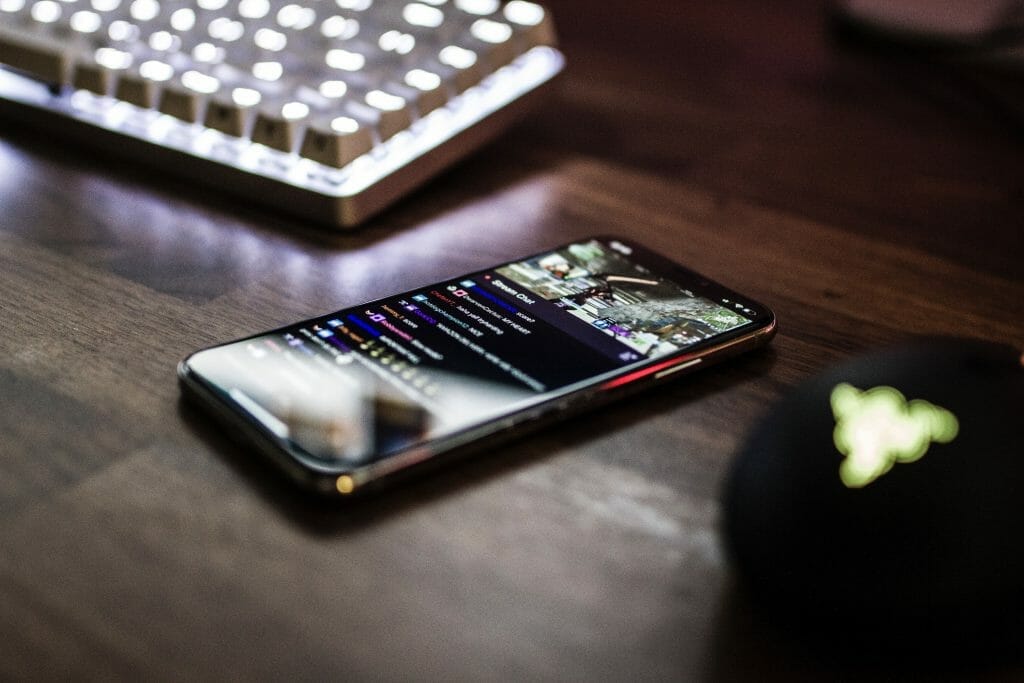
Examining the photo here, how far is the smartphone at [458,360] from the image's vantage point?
13.3 inches

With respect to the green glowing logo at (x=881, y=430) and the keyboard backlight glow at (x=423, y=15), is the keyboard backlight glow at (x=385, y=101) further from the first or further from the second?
the green glowing logo at (x=881, y=430)

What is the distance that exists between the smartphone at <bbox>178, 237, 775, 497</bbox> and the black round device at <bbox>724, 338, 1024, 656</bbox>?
101 millimetres

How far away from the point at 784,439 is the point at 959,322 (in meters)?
0.23

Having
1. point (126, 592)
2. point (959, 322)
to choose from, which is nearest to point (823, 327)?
point (959, 322)

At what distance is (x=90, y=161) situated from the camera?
0.58m

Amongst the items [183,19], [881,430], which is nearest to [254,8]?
[183,19]

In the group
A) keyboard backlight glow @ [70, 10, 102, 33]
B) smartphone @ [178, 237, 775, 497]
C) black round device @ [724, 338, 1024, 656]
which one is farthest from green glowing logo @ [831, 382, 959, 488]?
keyboard backlight glow @ [70, 10, 102, 33]

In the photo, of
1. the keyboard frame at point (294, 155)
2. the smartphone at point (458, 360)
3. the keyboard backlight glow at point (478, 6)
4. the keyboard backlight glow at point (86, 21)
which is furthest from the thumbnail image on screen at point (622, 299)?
the keyboard backlight glow at point (86, 21)

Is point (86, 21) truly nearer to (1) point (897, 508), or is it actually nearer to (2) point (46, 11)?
(2) point (46, 11)

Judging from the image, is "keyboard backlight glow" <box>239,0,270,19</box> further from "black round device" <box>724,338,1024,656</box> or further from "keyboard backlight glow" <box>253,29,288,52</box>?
"black round device" <box>724,338,1024,656</box>

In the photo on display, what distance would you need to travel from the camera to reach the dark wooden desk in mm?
285

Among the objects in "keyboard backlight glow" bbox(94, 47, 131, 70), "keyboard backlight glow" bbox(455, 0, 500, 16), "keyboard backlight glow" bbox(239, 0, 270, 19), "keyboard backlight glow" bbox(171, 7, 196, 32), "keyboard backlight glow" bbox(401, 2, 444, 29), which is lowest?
"keyboard backlight glow" bbox(94, 47, 131, 70)

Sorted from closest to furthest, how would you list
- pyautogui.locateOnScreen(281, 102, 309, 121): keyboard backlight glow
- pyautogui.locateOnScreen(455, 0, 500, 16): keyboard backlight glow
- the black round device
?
the black round device → pyautogui.locateOnScreen(281, 102, 309, 121): keyboard backlight glow → pyautogui.locateOnScreen(455, 0, 500, 16): keyboard backlight glow

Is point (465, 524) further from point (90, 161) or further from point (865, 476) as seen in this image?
point (90, 161)
